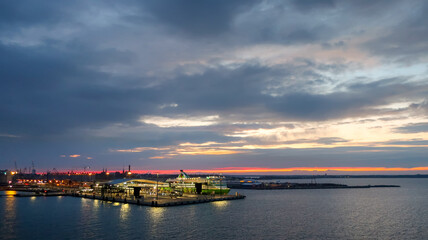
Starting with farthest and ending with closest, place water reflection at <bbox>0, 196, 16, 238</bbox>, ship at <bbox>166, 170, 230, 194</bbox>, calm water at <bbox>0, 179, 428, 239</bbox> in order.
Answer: ship at <bbox>166, 170, 230, 194</bbox> < calm water at <bbox>0, 179, 428, 239</bbox> < water reflection at <bbox>0, 196, 16, 238</bbox>

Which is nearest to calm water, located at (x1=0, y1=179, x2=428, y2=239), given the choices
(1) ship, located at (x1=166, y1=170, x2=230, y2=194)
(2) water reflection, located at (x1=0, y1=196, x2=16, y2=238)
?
(2) water reflection, located at (x1=0, y1=196, x2=16, y2=238)

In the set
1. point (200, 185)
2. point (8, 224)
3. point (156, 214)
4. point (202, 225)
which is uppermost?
point (200, 185)

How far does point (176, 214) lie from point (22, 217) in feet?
120

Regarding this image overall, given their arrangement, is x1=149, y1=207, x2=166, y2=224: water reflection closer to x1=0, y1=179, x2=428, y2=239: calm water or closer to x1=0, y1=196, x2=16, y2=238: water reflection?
x1=0, y1=179, x2=428, y2=239: calm water

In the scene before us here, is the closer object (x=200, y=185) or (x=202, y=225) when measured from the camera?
(x=202, y=225)

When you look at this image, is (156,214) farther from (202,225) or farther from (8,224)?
(8,224)

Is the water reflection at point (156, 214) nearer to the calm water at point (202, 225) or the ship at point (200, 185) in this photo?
the calm water at point (202, 225)

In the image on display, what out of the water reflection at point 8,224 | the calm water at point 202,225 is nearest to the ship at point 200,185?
the calm water at point 202,225

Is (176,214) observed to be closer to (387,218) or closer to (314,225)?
(314,225)

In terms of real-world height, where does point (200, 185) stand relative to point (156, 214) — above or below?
above

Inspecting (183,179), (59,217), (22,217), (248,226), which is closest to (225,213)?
(248,226)

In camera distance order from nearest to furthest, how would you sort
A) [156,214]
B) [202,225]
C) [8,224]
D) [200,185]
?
[8,224]
[202,225]
[156,214]
[200,185]

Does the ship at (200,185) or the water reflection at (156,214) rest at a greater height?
the ship at (200,185)

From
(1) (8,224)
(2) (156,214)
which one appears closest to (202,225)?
(2) (156,214)
